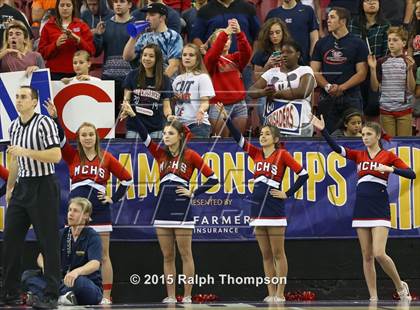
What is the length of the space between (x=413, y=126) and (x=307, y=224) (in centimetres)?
227

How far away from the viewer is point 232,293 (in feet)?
47.2

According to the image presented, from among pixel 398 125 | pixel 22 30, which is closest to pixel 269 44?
pixel 398 125

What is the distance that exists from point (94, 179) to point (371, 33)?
476 cm

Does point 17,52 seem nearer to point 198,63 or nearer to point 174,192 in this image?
point 198,63

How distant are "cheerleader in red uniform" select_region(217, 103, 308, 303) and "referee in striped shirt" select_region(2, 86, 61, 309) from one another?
3.02 meters

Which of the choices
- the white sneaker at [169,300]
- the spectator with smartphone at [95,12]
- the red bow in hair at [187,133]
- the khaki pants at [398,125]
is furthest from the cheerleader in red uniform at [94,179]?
the khaki pants at [398,125]

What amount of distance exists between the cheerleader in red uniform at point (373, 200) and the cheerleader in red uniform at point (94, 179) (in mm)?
2686

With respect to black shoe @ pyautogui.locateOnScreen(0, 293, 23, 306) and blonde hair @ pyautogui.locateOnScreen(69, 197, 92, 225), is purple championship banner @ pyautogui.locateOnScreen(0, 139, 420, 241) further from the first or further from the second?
black shoe @ pyautogui.locateOnScreen(0, 293, 23, 306)

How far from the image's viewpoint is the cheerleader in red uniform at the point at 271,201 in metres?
13.5

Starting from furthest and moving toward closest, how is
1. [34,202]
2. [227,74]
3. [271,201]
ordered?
[227,74], [271,201], [34,202]

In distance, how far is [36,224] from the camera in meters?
11.4

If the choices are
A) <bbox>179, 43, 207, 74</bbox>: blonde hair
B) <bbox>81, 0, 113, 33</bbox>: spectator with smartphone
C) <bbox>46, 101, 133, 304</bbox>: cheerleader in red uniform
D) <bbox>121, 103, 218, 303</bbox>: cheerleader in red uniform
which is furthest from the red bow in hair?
<bbox>81, 0, 113, 33</bbox>: spectator with smartphone

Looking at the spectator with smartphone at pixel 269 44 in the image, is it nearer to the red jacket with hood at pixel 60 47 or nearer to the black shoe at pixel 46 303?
the red jacket with hood at pixel 60 47

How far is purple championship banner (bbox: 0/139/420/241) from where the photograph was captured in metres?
14.3
